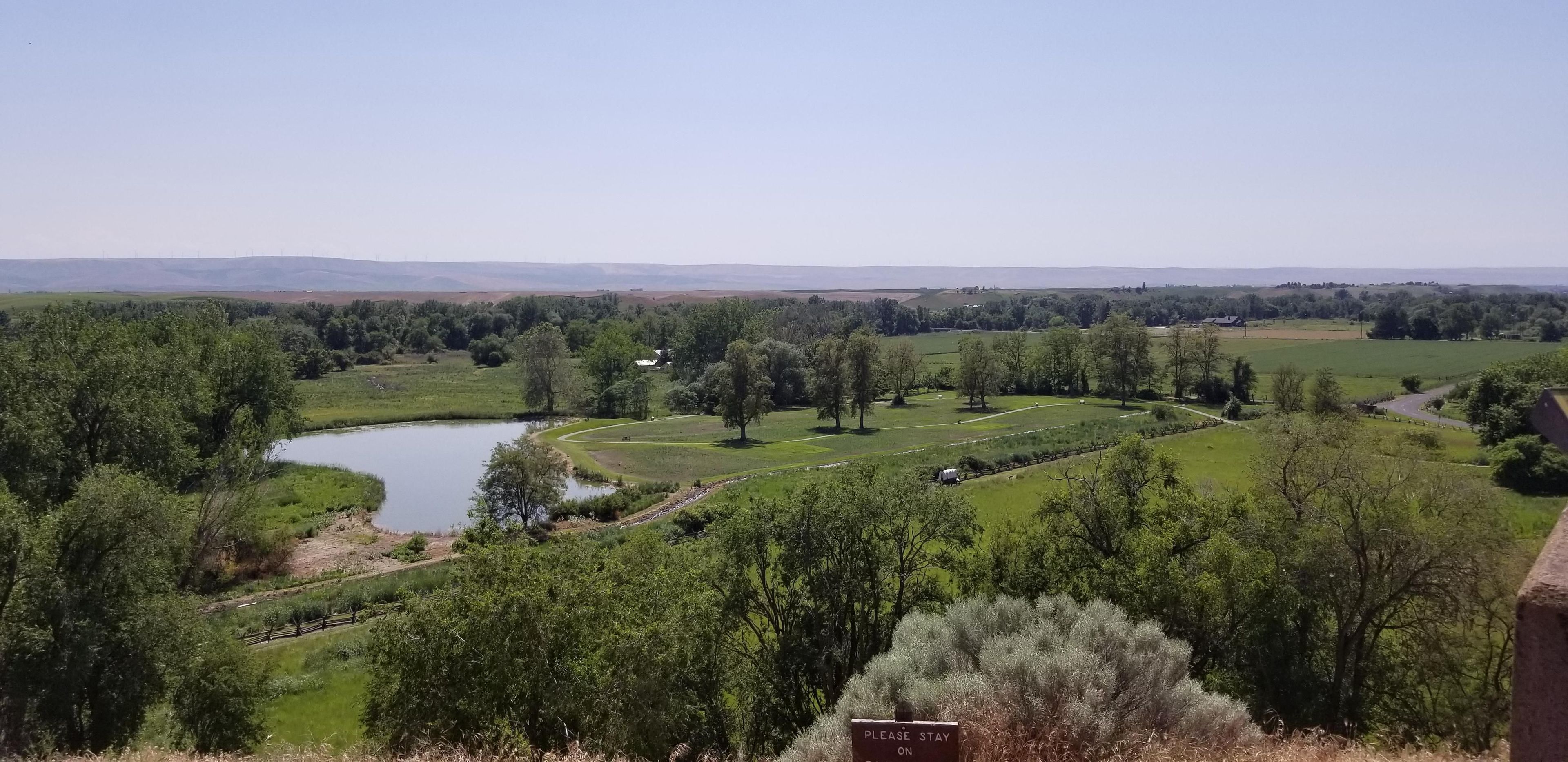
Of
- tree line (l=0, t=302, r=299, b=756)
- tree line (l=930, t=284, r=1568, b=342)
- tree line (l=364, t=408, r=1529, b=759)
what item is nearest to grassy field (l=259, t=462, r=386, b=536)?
tree line (l=0, t=302, r=299, b=756)

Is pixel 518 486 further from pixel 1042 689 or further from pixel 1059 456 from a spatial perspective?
pixel 1042 689

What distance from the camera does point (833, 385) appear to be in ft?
233

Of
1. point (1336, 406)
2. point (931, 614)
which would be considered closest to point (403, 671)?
point (931, 614)

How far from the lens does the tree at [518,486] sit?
38.3 m

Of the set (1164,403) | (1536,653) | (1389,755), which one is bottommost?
(1164,403)

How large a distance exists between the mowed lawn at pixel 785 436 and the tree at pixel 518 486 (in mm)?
12973

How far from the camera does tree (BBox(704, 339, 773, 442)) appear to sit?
67.2 metres

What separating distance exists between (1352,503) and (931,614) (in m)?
9.69

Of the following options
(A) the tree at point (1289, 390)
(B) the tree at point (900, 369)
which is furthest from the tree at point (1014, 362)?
(A) the tree at point (1289, 390)

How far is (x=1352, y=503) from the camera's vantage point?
61.4 ft

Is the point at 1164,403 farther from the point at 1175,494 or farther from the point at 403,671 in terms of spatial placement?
the point at 403,671

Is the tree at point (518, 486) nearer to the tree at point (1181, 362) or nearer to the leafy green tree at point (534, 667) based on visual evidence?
the leafy green tree at point (534, 667)

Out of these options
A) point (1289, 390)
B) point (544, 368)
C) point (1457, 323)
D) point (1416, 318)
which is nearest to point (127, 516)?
point (544, 368)

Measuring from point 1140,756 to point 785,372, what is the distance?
77690 millimetres
